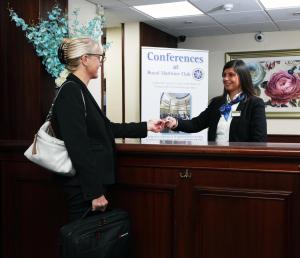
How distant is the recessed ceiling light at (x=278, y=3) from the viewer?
187 inches

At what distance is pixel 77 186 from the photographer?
183cm

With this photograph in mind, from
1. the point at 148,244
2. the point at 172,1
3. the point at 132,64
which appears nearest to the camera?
the point at 148,244

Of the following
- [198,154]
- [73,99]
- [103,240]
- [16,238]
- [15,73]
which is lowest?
[16,238]

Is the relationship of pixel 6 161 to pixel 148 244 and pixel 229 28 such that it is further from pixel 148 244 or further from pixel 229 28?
pixel 229 28

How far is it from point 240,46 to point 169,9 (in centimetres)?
192

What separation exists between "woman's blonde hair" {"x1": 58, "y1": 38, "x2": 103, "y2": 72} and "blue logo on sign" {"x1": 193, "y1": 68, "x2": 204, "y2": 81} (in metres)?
3.68

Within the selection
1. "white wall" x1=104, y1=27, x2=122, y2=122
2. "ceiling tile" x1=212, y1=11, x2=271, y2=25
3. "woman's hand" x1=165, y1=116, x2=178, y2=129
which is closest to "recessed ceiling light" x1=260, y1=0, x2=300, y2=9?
"ceiling tile" x1=212, y1=11, x2=271, y2=25

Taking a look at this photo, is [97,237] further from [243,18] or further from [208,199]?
[243,18]

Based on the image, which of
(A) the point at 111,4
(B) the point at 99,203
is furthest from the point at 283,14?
(B) the point at 99,203

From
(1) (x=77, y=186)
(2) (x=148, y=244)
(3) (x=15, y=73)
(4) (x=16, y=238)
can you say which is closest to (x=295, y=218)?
(2) (x=148, y=244)

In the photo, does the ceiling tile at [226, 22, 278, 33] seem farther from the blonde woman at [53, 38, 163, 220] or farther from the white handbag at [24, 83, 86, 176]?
the white handbag at [24, 83, 86, 176]

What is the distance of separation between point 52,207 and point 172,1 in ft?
10.6

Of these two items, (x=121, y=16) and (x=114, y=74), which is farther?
(x=114, y=74)

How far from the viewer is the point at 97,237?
5.96 ft
